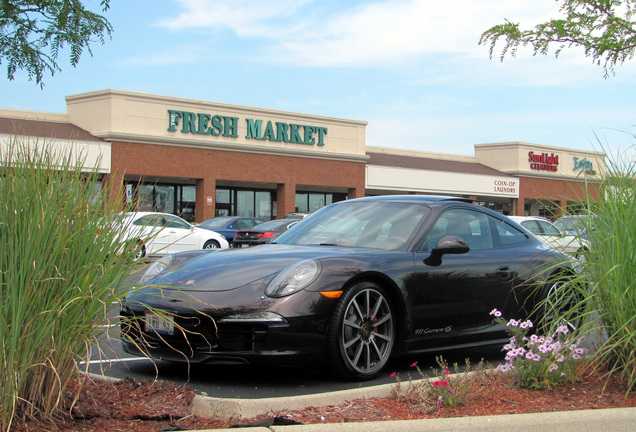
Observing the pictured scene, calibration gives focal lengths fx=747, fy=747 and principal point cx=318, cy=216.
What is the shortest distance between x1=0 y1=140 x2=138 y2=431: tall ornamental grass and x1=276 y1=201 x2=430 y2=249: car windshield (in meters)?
2.88

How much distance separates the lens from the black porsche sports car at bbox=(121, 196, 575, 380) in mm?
5117

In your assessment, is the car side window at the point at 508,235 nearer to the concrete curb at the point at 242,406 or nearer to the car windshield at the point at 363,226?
the car windshield at the point at 363,226

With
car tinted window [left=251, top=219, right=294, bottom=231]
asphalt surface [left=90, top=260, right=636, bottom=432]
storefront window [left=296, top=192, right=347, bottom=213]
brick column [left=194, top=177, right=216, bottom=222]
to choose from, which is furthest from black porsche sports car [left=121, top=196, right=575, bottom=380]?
storefront window [left=296, top=192, right=347, bottom=213]

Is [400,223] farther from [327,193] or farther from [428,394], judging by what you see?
[327,193]

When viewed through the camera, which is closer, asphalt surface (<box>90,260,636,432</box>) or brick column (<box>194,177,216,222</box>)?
asphalt surface (<box>90,260,636,432</box>)

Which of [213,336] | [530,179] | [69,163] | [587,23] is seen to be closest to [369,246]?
[213,336]

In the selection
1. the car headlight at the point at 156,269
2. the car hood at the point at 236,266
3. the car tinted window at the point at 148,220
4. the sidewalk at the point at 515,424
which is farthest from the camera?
the car headlight at the point at 156,269

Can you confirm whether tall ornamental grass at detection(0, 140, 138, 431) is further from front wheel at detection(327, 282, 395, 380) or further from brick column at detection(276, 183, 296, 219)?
brick column at detection(276, 183, 296, 219)

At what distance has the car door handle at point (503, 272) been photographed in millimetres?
6598

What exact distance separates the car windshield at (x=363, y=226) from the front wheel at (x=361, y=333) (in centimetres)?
73

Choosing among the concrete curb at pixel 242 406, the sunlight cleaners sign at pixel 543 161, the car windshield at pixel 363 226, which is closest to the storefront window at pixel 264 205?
the sunlight cleaners sign at pixel 543 161

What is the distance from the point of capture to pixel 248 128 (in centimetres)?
4197

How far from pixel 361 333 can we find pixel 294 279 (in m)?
0.64

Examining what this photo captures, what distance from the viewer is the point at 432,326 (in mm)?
5926
